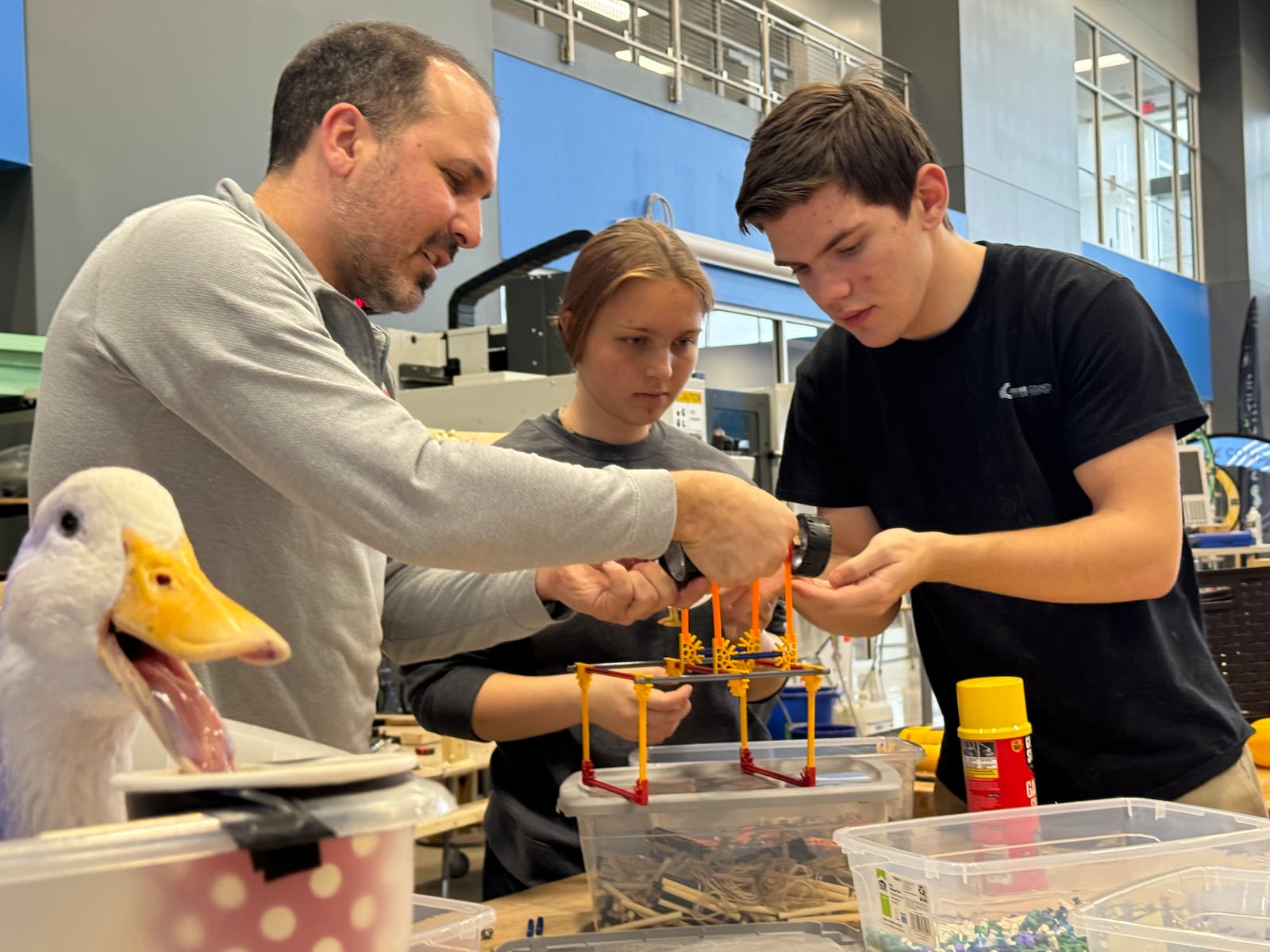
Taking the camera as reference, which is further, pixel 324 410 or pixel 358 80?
pixel 358 80

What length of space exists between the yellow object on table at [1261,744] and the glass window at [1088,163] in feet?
36.3

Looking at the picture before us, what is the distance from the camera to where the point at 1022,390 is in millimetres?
1510

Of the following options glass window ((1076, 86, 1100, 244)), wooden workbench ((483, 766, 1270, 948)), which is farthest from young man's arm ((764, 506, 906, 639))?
glass window ((1076, 86, 1100, 244))

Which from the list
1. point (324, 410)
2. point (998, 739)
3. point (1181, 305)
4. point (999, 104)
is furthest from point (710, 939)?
point (1181, 305)

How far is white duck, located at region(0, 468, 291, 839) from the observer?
0.59m

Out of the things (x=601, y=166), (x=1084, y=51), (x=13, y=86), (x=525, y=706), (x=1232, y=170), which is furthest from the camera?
(x=1232, y=170)

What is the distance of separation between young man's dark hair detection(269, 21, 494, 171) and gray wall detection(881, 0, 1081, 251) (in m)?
8.54

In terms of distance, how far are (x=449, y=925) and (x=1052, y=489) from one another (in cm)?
102

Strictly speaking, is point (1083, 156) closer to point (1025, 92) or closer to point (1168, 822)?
point (1025, 92)

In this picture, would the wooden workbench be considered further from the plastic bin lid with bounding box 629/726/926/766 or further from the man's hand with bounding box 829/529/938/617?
the man's hand with bounding box 829/529/938/617

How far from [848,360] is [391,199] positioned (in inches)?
29.1

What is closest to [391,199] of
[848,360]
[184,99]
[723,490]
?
[723,490]

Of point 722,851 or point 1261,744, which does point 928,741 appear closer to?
point 1261,744

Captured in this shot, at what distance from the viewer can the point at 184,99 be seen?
165 inches
